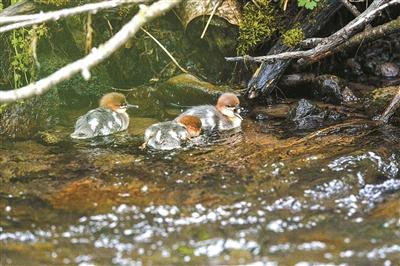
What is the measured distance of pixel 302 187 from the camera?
3938 millimetres

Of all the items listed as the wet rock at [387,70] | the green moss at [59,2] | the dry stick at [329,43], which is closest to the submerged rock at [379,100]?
the dry stick at [329,43]

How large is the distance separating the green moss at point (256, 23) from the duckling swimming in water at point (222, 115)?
70 cm

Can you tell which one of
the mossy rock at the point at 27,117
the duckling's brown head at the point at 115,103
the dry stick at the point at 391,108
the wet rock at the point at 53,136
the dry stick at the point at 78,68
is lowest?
the dry stick at the point at 391,108

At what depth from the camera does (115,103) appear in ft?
18.8

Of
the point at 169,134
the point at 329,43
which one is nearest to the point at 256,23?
the point at 329,43

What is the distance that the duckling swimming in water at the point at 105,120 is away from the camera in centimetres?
520

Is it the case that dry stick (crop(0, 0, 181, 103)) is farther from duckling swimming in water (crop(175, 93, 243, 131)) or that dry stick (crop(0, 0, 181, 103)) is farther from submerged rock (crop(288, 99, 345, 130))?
submerged rock (crop(288, 99, 345, 130))

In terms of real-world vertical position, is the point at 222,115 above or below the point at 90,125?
below

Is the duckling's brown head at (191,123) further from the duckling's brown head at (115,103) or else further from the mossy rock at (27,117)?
the mossy rock at (27,117)

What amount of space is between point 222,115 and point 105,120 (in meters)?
1.10

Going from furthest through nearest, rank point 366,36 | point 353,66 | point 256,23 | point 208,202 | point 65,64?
1. point 353,66
2. point 65,64
3. point 256,23
4. point 366,36
5. point 208,202

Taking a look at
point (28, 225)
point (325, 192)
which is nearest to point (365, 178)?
point (325, 192)

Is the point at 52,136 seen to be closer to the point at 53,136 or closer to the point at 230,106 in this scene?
the point at 53,136

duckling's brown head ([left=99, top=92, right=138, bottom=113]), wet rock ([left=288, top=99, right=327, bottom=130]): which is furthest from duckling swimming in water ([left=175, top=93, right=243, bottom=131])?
duckling's brown head ([left=99, top=92, right=138, bottom=113])
